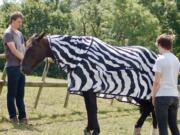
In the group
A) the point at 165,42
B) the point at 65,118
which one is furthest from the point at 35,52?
the point at 65,118

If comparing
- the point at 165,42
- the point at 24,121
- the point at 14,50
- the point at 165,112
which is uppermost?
the point at 165,42

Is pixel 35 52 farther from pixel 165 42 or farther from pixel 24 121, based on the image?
pixel 165 42

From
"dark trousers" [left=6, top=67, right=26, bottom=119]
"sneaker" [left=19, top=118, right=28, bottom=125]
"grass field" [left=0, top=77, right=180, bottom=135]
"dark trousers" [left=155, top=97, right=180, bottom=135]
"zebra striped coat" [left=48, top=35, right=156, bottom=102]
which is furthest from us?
"sneaker" [left=19, top=118, right=28, bottom=125]

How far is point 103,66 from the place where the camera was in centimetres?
696

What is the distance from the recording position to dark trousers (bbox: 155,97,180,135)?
19.6 ft

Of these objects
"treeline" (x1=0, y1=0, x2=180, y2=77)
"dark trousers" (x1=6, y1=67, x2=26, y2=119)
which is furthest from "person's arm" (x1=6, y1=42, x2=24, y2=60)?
"treeline" (x1=0, y1=0, x2=180, y2=77)

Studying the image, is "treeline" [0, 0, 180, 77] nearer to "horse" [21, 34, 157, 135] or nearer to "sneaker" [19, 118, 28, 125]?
"sneaker" [19, 118, 28, 125]

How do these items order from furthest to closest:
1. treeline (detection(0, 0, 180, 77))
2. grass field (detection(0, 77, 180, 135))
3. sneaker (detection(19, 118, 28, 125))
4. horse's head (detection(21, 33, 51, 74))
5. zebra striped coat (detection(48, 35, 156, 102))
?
treeline (detection(0, 0, 180, 77)) < sneaker (detection(19, 118, 28, 125)) < grass field (detection(0, 77, 180, 135)) < horse's head (detection(21, 33, 51, 74)) < zebra striped coat (detection(48, 35, 156, 102))

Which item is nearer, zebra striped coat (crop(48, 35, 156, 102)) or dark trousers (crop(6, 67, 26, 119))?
zebra striped coat (crop(48, 35, 156, 102))

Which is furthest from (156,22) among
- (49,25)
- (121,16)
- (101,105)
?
(101,105)

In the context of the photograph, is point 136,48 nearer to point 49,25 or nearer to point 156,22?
point 156,22

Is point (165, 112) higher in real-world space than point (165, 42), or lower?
lower

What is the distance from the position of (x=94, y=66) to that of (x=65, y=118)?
3.18 meters

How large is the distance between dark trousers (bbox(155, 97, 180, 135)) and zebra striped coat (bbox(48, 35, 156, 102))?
3.53ft
